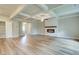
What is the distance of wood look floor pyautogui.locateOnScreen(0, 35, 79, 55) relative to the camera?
260cm

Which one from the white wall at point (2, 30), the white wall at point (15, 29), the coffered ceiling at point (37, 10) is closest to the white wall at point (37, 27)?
the coffered ceiling at point (37, 10)

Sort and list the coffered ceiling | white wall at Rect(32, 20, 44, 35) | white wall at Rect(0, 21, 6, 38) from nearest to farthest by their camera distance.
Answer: the coffered ceiling, white wall at Rect(0, 21, 6, 38), white wall at Rect(32, 20, 44, 35)

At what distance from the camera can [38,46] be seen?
2746 mm

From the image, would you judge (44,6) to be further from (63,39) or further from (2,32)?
(2,32)

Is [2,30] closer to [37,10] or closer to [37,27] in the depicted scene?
[37,27]

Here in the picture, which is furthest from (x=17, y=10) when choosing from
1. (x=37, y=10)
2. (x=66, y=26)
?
(x=66, y=26)

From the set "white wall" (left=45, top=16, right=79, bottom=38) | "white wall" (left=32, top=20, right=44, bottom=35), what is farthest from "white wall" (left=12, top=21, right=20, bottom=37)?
"white wall" (left=45, top=16, right=79, bottom=38)

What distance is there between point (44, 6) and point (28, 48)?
3.34ft

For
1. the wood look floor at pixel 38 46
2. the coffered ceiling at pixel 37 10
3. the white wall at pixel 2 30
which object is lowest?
the wood look floor at pixel 38 46

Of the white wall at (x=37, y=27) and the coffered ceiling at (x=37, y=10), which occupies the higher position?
the coffered ceiling at (x=37, y=10)

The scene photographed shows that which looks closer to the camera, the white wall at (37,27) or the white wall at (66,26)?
the white wall at (66,26)

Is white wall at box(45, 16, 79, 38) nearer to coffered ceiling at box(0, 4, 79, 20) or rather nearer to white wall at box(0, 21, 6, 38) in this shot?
coffered ceiling at box(0, 4, 79, 20)

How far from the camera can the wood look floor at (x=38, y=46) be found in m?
2.60

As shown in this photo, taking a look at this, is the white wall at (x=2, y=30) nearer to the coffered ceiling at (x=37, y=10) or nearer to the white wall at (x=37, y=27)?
the coffered ceiling at (x=37, y=10)
